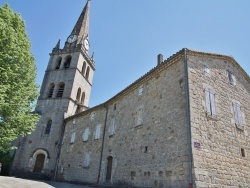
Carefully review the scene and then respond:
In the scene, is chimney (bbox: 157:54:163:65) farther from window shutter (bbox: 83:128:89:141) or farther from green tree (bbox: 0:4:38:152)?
window shutter (bbox: 83:128:89:141)

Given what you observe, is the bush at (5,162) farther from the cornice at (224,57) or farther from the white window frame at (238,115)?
the white window frame at (238,115)

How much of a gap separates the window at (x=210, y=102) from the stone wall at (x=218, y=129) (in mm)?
197

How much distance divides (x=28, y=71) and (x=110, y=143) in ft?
22.3

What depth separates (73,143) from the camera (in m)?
18.3

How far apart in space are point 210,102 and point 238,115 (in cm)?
224

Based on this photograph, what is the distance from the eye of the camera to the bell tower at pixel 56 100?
65.3 feet

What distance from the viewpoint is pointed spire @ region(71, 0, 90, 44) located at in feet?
90.2

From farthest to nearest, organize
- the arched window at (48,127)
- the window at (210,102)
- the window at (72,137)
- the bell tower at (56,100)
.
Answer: the arched window at (48,127) < the bell tower at (56,100) < the window at (72,137) < the window at (210,102)

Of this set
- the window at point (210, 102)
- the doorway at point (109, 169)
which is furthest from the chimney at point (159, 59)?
the doorway at point (109, 169)

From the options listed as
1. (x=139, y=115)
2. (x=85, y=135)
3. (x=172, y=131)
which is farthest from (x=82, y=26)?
(x=172, y=131)

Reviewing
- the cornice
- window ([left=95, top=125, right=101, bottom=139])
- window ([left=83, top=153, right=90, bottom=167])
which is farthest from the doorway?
the cornice

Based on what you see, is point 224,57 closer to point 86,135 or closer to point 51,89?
point 86,135

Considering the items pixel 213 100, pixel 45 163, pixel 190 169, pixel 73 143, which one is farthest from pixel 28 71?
pixel 45 163

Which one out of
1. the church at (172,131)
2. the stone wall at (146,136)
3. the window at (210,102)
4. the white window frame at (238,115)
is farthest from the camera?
the white window frame at (238,115)
